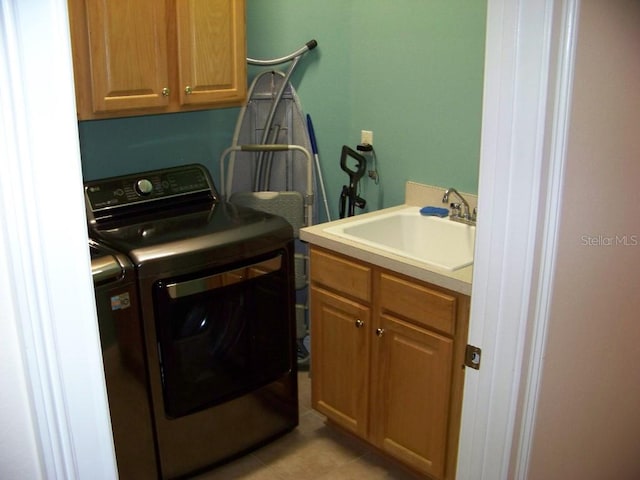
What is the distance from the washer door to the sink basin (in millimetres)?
344

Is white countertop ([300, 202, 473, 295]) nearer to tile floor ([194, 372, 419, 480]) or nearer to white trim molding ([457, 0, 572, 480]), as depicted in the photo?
white trim molding ([457, 0, 572, 480])

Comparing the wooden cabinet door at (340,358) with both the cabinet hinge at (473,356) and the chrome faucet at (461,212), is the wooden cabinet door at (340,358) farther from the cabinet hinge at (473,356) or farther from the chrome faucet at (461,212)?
the cabinet hinge at (473,356)

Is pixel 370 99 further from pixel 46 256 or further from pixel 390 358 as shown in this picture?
pixel 46 256

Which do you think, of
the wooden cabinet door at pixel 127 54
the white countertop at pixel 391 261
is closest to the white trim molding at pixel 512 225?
the white countertop at pixel 391 261

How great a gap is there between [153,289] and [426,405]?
1.03 meters

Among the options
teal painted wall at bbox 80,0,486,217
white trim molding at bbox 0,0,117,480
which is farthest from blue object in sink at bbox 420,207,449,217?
white trim molding at bbox 0,0,117,480

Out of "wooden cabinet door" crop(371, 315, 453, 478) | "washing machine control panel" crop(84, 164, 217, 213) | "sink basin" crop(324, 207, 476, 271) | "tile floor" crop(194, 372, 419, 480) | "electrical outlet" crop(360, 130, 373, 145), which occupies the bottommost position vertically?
"tile floor" crop(194, 372, 419, 480)

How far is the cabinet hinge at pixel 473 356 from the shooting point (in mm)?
1280

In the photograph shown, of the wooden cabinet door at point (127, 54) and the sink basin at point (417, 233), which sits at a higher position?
the wooden cabinet door at point (127, 54)

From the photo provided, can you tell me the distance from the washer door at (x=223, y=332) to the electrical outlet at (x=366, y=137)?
0.85 m

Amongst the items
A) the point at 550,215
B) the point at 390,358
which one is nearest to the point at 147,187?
the point at 390,358

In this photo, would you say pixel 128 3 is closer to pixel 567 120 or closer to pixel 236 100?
pixel 236 100

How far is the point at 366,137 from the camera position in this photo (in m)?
3.04

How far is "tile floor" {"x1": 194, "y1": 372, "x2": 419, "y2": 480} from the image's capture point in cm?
249
